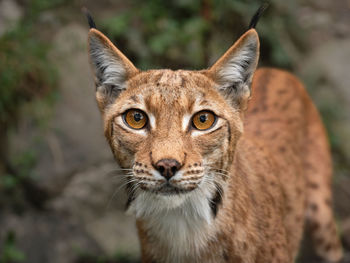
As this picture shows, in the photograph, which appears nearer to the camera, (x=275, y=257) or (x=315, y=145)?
(x=275, y=257)

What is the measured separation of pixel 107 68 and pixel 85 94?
10.4ft

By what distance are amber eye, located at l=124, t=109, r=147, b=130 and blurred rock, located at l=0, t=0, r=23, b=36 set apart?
3.83 metres

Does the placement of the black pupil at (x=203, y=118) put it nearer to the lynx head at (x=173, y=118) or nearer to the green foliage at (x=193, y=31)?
the lynx head at (x=173, y=118)

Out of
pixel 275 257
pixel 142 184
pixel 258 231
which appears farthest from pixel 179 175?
pixel 275 257

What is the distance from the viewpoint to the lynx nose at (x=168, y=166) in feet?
10.4

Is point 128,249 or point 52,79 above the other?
point 52,79

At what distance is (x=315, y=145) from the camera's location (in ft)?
18.9

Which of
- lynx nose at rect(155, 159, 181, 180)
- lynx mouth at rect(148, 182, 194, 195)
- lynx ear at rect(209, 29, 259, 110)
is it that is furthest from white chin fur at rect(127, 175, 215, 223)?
lynx ear at rect(209, 29, 259, 110)

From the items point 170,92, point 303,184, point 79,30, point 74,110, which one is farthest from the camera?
point 79,30

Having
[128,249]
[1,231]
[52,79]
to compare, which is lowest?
[128,249]

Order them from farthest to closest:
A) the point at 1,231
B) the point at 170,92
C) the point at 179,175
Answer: the point at 1,231, the point at 170,92, the point at 179,175

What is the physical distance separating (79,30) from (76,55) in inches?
17.7

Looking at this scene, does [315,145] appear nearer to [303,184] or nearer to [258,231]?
[303,184]

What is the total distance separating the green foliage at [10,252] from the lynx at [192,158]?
2.63m
